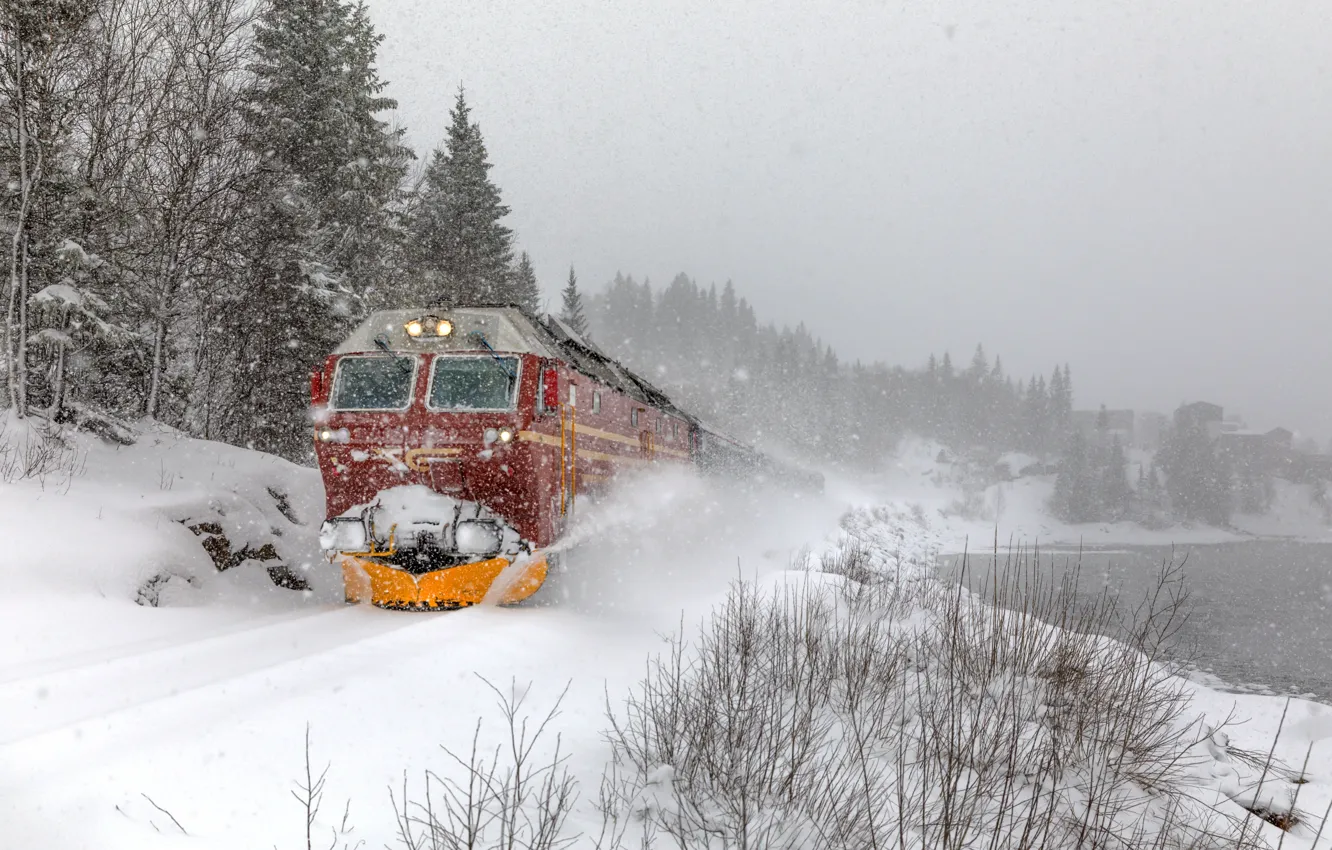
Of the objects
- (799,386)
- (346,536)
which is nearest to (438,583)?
(346,536)

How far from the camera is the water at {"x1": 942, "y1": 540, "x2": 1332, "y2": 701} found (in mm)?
14422

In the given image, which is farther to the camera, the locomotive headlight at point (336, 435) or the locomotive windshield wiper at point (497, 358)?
the locomotive headlight at point (336, 435)

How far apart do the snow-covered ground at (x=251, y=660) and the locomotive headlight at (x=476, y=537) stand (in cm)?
62

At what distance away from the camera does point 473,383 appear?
819cm


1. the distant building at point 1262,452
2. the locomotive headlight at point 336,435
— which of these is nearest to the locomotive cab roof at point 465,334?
the locomotive headlight at point 336,435

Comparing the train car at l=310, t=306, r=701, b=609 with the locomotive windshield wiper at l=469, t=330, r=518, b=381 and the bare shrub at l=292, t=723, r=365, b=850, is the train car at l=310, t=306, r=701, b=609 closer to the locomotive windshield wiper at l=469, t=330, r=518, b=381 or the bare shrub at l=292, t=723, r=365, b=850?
the locomotive windshield wiper at l=469, t=330, r=518, b=381

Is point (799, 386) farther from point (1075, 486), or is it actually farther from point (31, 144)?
point (31, 144)

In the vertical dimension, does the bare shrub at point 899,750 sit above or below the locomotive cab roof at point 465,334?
below

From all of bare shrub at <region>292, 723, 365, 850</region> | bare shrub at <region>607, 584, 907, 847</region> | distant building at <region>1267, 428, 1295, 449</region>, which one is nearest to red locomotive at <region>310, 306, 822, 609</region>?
bare shrub at <region>607, 584, 907, 847</region>

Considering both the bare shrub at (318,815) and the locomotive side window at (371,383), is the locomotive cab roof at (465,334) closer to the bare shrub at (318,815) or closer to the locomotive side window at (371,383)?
the locomotive side window at (371,383)

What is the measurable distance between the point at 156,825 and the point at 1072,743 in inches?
212

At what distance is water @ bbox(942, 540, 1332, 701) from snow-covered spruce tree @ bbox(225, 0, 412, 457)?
49.7ft

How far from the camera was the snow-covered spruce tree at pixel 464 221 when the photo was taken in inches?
1069

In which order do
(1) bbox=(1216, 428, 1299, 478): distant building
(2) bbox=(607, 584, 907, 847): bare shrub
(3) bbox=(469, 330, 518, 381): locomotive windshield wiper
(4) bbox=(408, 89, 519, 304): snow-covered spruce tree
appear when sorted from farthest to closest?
(1) bbox=(1216, 428, 1299, 478): distant building → (4) bbox=(408, 89, 519, 304): snow-covered spruce tree → (3) bbox=(469, 330, 518, 381): locomotive windshield wiper → (2) bbox=(607, 584, 907, 847): bare shrub
